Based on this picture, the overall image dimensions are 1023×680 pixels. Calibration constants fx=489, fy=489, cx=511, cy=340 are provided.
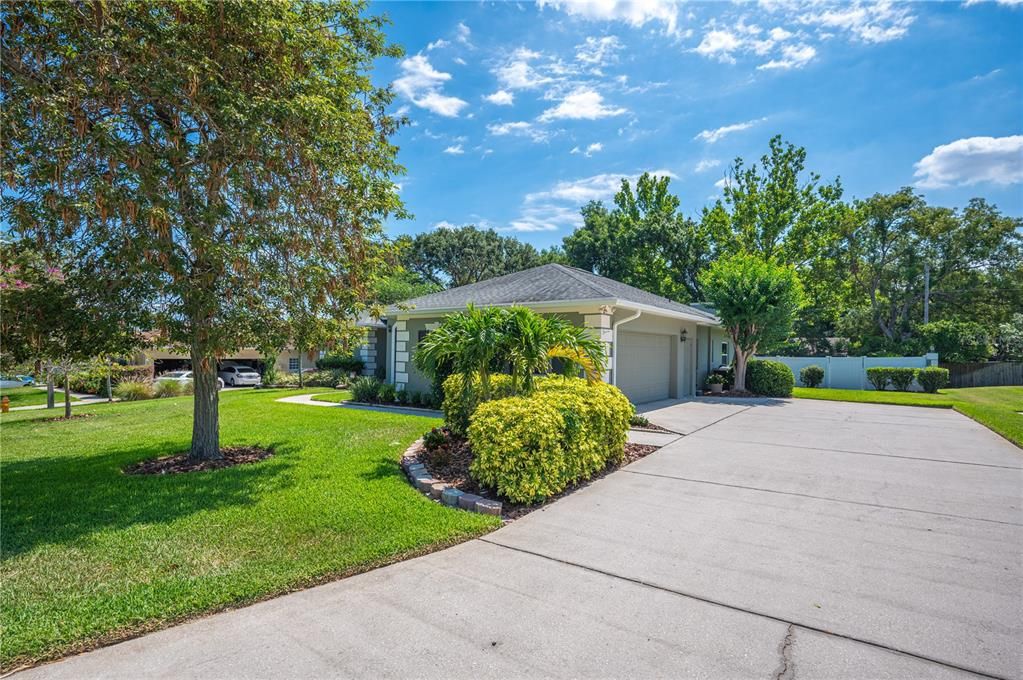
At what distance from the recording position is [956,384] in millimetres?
22578

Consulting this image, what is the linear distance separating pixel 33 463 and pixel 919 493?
1114cm

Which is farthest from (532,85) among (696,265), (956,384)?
(956,384)

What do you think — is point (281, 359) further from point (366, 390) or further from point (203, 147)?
point (203, 147)

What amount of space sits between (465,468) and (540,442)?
134cm

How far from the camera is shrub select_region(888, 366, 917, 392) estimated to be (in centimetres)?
1877

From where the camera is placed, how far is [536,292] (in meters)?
12.4

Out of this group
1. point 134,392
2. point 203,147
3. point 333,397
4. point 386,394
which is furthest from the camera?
point 134,392

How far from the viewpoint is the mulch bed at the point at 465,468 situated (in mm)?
4969

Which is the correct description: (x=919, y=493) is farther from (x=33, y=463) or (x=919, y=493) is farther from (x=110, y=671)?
(x=33, y=463)

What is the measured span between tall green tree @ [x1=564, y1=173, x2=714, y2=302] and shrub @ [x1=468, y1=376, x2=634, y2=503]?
23.6 meters

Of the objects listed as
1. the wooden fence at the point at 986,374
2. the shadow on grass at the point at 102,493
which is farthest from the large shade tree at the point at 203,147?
the wooden fence at the point at 986,374

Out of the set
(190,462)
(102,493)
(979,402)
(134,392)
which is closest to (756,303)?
(979,402)

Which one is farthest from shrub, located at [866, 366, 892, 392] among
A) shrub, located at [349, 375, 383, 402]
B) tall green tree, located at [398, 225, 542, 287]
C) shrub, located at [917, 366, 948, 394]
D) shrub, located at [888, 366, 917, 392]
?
tall green tree, located at [398, 225, 542, 287]

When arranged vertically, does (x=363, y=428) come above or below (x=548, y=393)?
below
